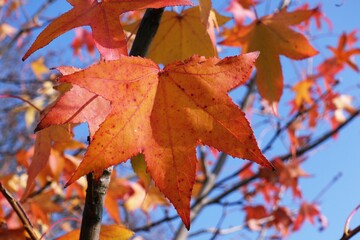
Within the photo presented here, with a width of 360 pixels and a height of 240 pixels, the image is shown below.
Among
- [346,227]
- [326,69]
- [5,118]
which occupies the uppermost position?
[5,118]

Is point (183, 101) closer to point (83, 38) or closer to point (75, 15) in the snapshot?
point (75, 15)

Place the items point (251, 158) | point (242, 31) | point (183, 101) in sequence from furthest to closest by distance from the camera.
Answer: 1. point (242, 31)
2. point (183, 101)
3. point (251, 158)

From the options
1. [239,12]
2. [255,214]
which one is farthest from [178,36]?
[255,214]

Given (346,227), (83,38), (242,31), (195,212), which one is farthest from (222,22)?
(83,38)

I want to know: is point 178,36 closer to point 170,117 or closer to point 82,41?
point 170,117

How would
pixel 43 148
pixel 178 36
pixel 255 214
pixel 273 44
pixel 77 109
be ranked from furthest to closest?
pixel 255 214 < pixel 273 44 < pixel 178 36 < pixel 43 148 < pixel 77 109

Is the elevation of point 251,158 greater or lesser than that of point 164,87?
lesser

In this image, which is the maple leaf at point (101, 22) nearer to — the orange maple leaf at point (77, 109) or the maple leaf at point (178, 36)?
the orange maple leaf at point (77, 109)
